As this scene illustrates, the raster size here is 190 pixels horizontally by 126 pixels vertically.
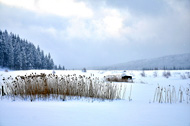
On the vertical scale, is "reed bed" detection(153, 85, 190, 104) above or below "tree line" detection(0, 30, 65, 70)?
below

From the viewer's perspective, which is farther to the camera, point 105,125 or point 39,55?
point 39,55

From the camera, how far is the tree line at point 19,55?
105 ft

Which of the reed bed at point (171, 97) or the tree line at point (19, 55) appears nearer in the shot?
the reed bed at point (171, 97)

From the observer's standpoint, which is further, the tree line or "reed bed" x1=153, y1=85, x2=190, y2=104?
the tree line

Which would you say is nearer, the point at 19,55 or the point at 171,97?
the point at 171,97

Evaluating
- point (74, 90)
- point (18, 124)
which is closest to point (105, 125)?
point (18, 124)

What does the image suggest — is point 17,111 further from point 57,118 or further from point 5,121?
point 57,118

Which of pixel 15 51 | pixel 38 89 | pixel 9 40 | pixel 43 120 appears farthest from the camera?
pixel 15 51

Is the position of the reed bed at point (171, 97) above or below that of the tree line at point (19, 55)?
below

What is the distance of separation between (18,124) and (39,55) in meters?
41.3

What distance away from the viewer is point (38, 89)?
5918 millimetres

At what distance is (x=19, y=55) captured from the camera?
111 ft

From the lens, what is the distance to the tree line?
3212cm

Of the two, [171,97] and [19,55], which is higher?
[19,55]
